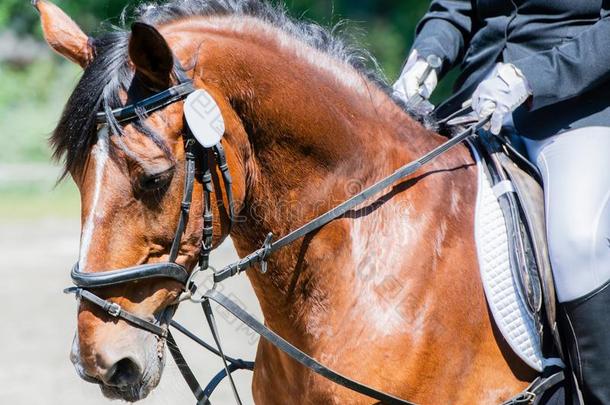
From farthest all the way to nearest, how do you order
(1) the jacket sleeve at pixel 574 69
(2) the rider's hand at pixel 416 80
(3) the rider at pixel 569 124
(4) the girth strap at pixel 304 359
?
(2) the rider's hand at pixel 416 80
(1) the jacket sleeve at pixel 574 69
(3) the rider at pixel 569 124
(4) the girth strap at pixel 304 359

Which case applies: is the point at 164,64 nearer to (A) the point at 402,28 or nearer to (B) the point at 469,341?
(B) the point at 469,341

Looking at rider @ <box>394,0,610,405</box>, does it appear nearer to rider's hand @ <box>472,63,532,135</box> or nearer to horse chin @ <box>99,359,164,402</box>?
rider's hand @ <box>472,63,532,135</box>

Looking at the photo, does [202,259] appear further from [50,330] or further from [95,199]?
[50,330]

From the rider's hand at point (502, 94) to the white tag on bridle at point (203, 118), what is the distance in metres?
0.95

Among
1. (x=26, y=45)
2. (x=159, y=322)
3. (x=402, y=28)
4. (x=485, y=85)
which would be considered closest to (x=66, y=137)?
(x=159, y=322)

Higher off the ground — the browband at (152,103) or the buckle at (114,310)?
the browband at (152,103)

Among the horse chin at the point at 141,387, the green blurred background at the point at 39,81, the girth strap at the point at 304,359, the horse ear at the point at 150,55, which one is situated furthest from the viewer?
the green blurred background at the point at 39,81

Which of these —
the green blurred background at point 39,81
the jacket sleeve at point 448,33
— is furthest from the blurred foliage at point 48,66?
the jacket sleeve at point 448,33

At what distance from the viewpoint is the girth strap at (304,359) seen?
2746 millimetres

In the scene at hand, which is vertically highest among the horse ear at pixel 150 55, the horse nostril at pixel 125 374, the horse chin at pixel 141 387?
the horse ear at pixel 150 55

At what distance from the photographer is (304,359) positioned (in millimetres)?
2781

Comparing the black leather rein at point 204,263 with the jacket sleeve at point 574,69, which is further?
the jacket sleeve at point 574,69

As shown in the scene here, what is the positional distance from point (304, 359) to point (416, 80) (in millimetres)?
1305

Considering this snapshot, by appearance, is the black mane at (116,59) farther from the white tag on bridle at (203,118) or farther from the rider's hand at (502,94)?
the rider's hand at (502,94)
